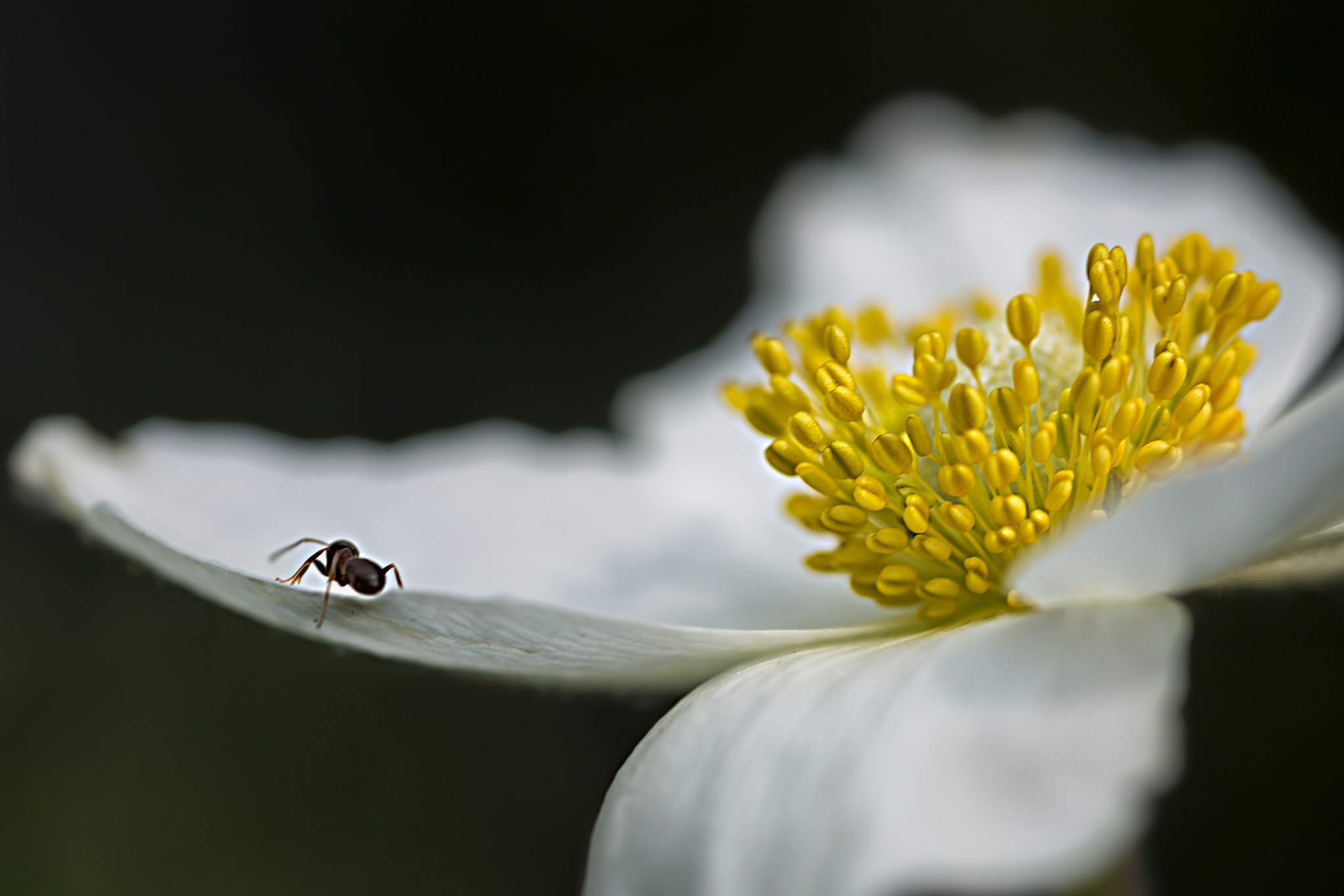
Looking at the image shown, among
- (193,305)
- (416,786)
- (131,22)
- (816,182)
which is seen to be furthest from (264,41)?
(416,786)

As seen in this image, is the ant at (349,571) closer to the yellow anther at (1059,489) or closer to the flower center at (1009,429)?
the flower center at (1009,429)

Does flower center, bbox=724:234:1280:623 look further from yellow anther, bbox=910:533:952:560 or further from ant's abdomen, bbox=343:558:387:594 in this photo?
ant's abdomen, bbox=343:558:387:594

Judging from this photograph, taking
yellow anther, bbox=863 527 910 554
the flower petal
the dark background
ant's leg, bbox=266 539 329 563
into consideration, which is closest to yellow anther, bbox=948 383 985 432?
yellow anther, bbox=863 527 910 554

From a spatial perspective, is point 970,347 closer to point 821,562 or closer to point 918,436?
point 918,436

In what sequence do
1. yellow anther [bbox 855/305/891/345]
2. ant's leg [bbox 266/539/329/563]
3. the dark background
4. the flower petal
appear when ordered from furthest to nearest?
the dark background < the flower petal < yellow anther [bbox 855/305/891/345] < ant's leg [bbox 266/539/329/563]

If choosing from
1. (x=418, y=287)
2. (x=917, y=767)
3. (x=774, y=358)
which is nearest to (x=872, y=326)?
(x=774, y=358)

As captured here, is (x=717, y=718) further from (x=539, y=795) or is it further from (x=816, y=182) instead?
(x=539, y=795)
